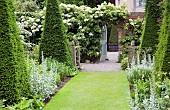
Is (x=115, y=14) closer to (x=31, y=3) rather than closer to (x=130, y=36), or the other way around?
(x=130, y=36)

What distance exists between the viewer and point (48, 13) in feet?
43.7

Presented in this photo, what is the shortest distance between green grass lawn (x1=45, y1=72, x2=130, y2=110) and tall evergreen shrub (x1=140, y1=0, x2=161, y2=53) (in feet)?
8.21

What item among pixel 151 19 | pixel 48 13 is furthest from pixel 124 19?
pixel 48 13

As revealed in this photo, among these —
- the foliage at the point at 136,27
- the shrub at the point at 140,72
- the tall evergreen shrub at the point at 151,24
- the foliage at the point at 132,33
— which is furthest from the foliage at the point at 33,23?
the shrub at the point at 140,72

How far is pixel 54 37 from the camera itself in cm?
1314

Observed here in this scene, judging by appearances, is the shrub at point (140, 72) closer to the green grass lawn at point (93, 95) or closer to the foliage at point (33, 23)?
the green grass lawn at point (93, 95)

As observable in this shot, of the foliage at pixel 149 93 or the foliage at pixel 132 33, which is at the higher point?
the foliage at pixel 132 33

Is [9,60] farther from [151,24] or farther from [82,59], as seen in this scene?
[82,59]

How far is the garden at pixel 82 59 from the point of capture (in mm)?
6332

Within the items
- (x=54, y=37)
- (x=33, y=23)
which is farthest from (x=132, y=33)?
(x=54, y=37)

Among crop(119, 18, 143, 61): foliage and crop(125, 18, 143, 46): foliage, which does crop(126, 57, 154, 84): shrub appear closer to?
crop(119, 18, 143, 61): foliage

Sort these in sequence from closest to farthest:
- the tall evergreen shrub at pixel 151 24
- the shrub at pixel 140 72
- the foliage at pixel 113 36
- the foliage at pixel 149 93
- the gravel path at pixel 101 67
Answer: the foliage at pixel 149 93 < the shrub at pixel 140 72 < the tall evergreen shrub at pixel 151 24 < the gravel path at pixel 101 67 < the foliage at pixel 113 36

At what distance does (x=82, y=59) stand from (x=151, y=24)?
18.7 feet

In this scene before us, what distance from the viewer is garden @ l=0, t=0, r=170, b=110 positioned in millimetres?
6332
